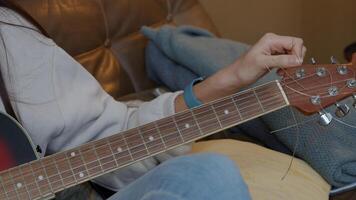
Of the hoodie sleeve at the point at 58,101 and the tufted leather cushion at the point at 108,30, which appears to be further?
the tufted leather cushion at the point at 108,30

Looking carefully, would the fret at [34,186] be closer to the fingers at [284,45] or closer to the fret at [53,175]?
the fret at [53,175]

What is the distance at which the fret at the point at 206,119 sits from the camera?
2.54 feet

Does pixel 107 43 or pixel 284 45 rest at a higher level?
pixel 284 45

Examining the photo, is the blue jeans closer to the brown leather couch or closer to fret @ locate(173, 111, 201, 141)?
fret @ locate(173, 111, 201, 141)

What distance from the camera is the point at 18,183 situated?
2.43 ft

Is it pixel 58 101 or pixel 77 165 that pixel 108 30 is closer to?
pixel 58 101

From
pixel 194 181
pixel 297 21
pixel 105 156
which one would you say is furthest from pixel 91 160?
pixel 297 21

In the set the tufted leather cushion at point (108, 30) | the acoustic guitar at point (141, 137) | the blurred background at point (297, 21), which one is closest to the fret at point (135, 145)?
the acoustic guitar at point (141, 137)

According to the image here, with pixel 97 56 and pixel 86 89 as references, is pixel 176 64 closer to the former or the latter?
pixel 97 56

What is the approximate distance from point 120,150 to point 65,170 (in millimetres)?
85

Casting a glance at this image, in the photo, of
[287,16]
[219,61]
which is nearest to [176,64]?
[219,61]

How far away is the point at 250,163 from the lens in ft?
2.84

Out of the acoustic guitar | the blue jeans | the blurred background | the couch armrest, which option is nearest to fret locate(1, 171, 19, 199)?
the acoustic guitar

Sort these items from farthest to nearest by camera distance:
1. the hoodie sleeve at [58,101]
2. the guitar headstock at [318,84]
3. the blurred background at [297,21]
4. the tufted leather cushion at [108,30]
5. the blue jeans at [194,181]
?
the blurred background at [297,21] < the tufted leather cushion at [108,30] < the hoodie sleeve at [58,101] < the guitar headstock at [318,84] < the blue jeans at [194,181]
